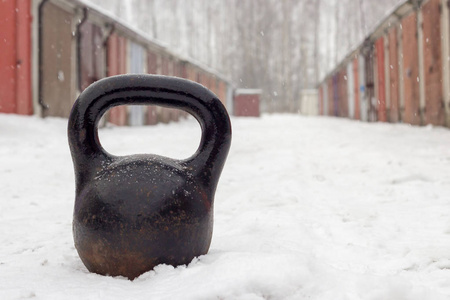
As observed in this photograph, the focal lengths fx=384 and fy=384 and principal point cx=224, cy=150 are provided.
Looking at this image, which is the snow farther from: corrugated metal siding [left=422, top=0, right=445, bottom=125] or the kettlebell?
corrugated metal siding [left=422, top=0, right=445, bottom=125]

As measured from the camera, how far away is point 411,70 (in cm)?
816

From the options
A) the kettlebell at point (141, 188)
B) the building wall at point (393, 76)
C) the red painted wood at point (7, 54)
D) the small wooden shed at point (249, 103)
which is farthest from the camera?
the small wooden shed at point (249, 103)

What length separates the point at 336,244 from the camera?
1.61 m

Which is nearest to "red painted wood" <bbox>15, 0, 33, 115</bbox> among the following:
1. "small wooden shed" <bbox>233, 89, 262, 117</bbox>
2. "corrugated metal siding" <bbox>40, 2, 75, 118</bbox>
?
"corrugated metal siding" <bbox>40, 2, 75, 118</bbox>

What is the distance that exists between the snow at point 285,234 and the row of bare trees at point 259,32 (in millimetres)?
30643

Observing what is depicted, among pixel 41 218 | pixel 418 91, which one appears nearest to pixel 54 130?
pixel 41 218

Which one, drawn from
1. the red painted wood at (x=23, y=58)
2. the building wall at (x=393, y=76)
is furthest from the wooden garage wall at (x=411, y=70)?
the red painted wood at (x=23, y=58)

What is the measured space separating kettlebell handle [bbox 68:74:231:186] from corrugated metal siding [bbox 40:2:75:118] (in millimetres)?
6526

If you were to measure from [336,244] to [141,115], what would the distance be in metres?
10.0

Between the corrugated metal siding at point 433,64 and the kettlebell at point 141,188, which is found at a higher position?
the corrugated metal siding at point 433,64

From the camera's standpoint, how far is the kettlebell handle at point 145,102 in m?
1.25

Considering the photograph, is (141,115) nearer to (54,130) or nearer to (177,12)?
(54,130)

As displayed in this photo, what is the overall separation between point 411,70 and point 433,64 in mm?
1230

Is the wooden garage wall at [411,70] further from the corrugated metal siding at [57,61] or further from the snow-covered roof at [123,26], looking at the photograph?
the corrugated metal siding at [57,61]
